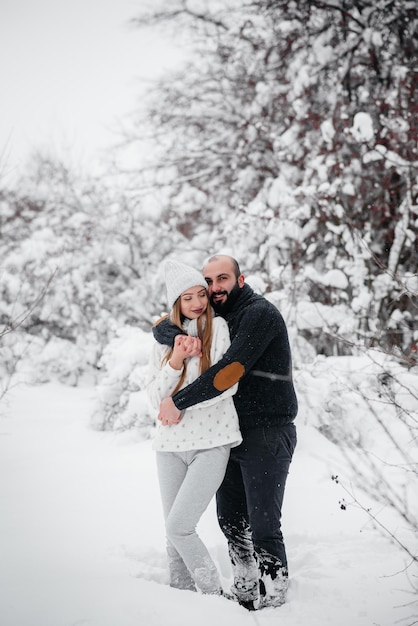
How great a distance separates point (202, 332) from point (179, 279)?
29 centimetres

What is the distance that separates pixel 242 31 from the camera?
7.96 m

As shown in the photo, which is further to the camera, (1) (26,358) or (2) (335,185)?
(1) (26,358)

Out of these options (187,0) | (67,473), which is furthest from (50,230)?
(67,473)

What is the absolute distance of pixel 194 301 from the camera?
2.32 m

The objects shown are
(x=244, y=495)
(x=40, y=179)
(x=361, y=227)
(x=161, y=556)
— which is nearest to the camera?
(x=244, y=495)

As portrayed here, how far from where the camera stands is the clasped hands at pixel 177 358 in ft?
7.16

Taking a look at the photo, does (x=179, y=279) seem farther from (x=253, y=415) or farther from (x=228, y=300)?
(x=253, y=415)

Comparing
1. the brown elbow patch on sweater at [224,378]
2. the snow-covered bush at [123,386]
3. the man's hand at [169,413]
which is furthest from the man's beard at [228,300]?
the snow-covered bush at [123,386]

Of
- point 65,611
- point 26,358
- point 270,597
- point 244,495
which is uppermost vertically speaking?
→ point 26,358

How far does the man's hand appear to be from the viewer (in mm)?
2193

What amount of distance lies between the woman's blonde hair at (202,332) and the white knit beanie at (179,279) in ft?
0.18

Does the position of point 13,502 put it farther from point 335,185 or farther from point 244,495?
point 335,185

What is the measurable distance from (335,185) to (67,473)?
4.58m

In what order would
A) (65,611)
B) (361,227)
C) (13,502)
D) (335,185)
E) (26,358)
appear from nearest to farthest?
(65,611) → (13,502) → (335,185) → (361,227) → (26,358)
